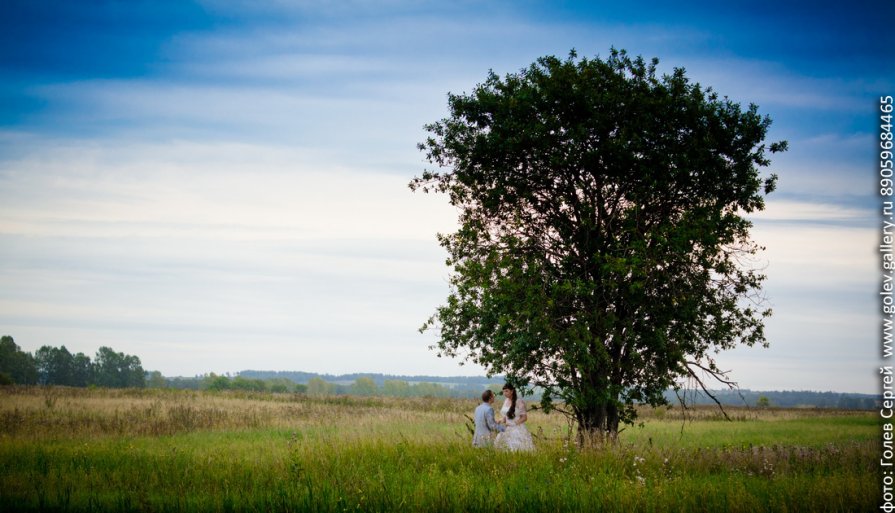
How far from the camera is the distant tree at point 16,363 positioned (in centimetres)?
11519

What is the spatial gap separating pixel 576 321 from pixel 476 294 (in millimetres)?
2915

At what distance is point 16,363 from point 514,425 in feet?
429

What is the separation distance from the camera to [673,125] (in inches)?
705

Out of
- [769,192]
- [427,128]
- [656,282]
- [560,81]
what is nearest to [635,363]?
[656,282]

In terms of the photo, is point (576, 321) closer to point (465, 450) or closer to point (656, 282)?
point (656, 282)

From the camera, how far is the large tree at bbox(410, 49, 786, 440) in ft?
55.7

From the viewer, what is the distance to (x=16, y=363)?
117 m

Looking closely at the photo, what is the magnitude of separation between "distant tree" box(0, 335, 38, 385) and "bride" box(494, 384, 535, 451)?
124 m

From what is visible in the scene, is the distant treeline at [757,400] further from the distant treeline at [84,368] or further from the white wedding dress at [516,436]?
the distant treeline at [84,368]

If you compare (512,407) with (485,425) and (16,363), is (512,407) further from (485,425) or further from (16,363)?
(16,363)

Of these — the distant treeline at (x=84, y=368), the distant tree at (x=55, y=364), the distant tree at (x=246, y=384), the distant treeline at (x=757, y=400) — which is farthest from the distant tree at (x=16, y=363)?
the distant treeline at (x=757, y=400)

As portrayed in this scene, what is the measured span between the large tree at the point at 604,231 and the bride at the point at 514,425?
111 cm

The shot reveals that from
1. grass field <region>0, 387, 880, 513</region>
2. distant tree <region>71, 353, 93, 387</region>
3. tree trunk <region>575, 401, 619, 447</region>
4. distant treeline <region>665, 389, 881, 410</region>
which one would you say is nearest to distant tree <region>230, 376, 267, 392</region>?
distant tree <region>71, 353, 93, 387</region>

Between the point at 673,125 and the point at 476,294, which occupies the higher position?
the point at 673,125
